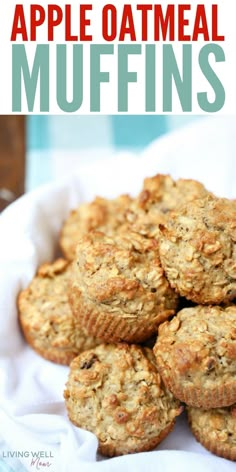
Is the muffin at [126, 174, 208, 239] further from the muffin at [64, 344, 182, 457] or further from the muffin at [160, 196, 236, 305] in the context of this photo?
the muffin at [64, 344, 182, 457]

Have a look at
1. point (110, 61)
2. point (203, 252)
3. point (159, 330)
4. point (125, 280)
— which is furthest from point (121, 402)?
point (110, 61)

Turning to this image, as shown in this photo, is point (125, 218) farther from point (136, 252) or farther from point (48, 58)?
point (48, 58)

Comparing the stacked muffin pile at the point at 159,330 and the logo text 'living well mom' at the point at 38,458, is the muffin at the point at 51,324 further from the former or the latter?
the logo text 'living well mom' at the point at 38,458

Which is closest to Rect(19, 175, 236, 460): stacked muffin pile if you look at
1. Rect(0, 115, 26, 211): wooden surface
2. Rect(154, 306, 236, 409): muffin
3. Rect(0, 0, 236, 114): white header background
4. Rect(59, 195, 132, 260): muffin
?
Rect(154, 306, 236, 409): muffin

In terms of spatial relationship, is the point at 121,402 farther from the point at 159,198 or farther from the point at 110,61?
the point at 110,61

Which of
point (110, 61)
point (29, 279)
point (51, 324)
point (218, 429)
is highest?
point (110, 61)

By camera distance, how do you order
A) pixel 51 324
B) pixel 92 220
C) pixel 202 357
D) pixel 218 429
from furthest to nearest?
1. pixel 92 220
2. pixel 51 324
3. pixel 218 429
4. pixel 202 357

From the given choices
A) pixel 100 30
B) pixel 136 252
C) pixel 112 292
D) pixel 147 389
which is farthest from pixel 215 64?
pixel 147 389

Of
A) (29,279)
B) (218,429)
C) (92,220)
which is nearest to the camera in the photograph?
(218,429)
